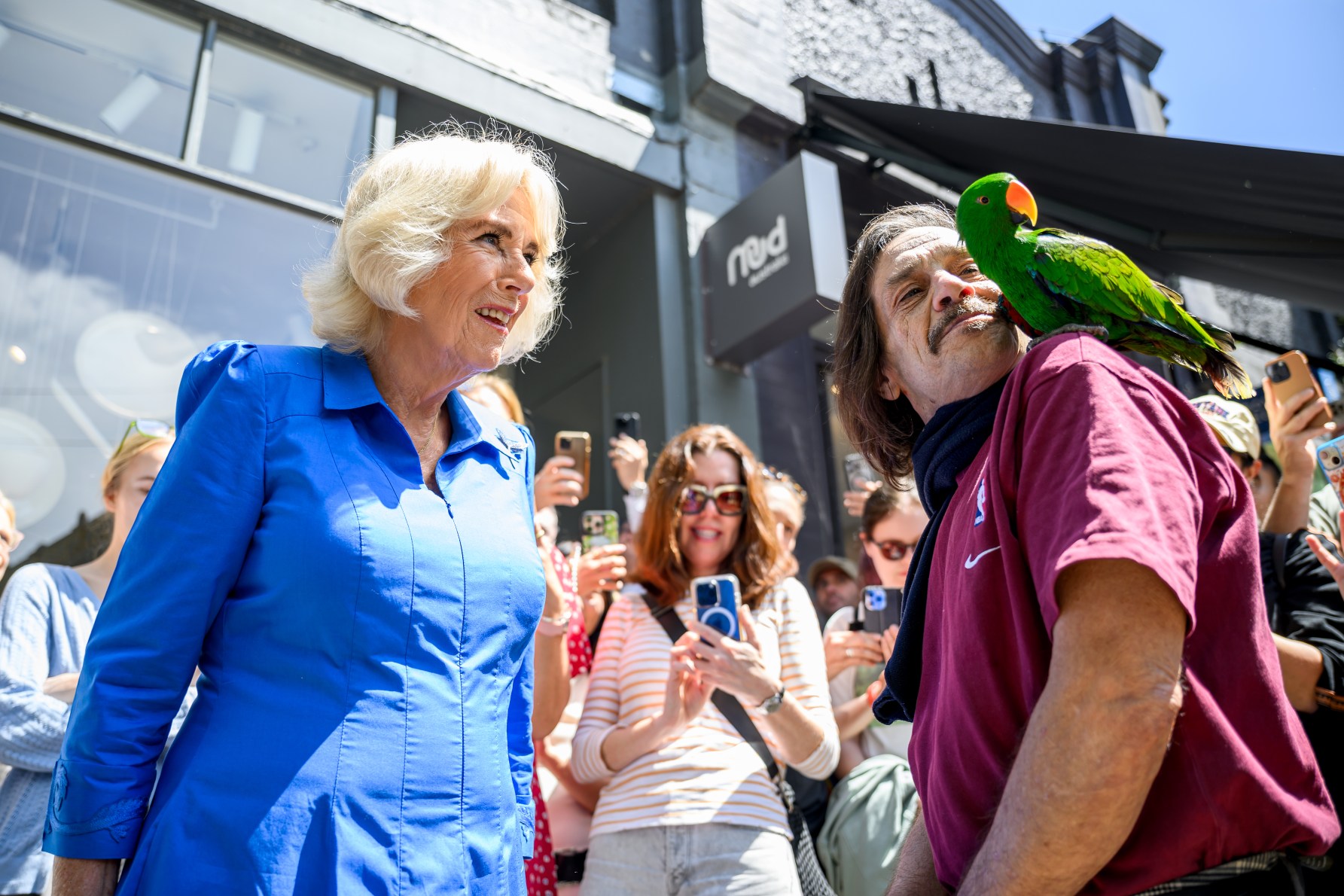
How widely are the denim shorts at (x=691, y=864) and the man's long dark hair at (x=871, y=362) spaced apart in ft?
3.63

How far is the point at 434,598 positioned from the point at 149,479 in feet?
6.45

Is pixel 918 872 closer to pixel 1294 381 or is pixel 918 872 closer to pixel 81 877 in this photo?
pixel 81 877

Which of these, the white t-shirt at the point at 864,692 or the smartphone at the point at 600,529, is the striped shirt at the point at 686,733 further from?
the smartphone at the point at 600,529

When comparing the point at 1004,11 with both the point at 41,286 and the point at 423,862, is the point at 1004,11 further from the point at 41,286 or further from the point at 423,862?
the point at 423,862

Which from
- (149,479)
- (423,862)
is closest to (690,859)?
(423,862)

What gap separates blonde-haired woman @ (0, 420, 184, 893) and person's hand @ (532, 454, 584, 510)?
4.09 feet

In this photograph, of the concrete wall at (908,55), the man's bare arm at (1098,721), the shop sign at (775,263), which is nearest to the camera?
the man's bare arm at (1098,721)

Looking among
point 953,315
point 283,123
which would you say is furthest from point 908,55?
point 953,315

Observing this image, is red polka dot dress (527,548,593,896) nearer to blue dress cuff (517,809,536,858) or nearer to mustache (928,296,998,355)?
blue dress cuff (517,809,536,858)

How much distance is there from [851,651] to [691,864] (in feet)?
3.19

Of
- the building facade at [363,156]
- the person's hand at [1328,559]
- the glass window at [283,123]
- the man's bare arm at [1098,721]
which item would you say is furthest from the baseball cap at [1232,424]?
the glass window at [283,123]

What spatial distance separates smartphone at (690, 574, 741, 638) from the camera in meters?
2.64

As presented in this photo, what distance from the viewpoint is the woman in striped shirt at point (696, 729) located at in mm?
2451

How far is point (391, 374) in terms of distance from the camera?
179 centimetres
